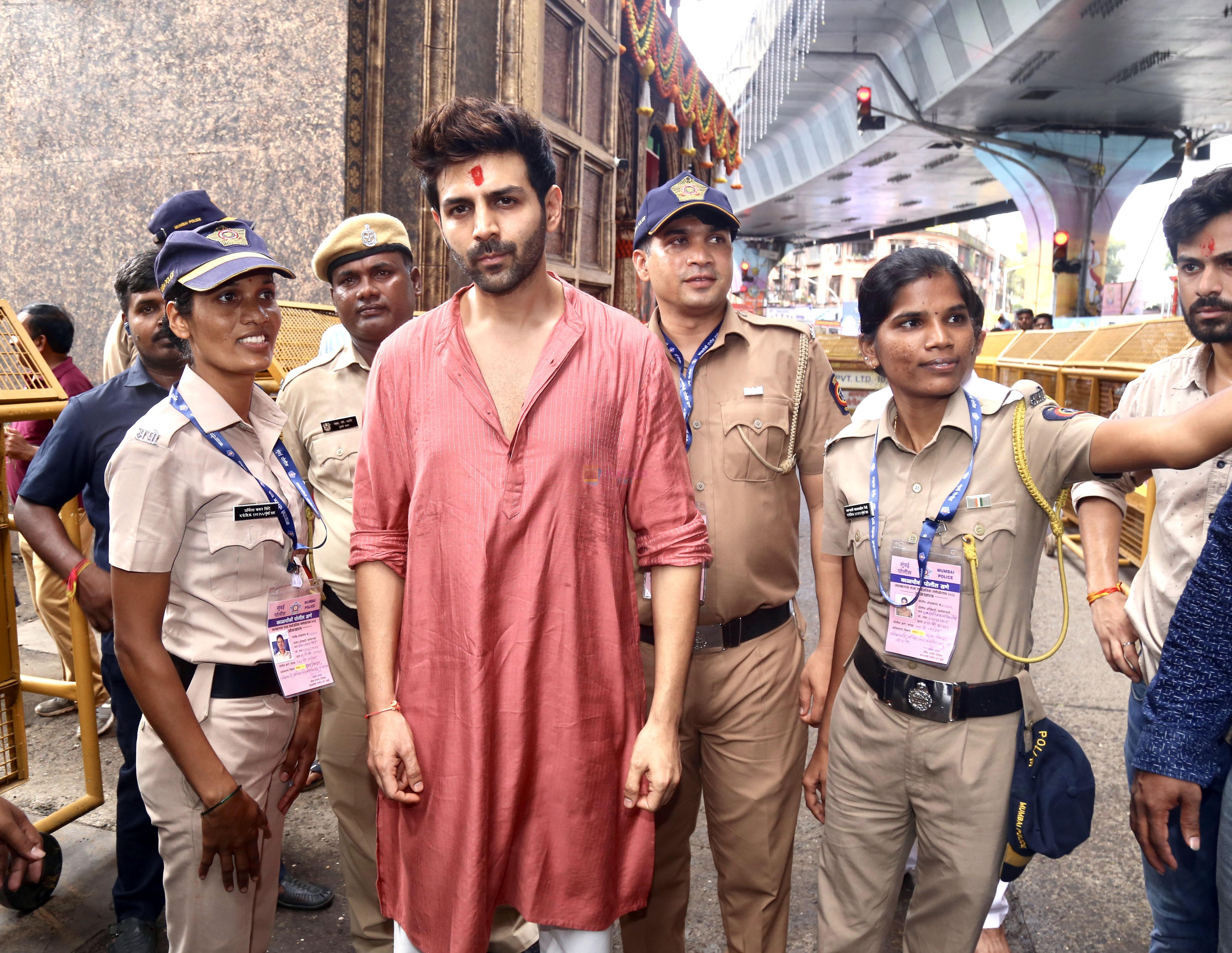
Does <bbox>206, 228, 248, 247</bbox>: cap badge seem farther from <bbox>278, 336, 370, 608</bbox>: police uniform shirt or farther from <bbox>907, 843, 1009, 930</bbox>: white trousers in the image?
<bbox>907, 843, 1009, 930</bbox>: white trousers

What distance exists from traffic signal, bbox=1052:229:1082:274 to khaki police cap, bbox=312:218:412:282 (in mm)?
24421

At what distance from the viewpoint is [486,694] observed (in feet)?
5.04

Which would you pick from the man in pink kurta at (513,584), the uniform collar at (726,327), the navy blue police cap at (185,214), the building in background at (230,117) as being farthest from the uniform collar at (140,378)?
the building in background at (230,117)

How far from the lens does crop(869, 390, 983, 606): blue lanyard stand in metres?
1.94

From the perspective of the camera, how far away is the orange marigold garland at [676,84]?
9.74 meters

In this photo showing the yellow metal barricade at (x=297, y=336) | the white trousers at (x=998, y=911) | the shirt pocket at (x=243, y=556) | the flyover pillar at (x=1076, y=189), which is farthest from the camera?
the flyover pillar at (x=1076, y=189)

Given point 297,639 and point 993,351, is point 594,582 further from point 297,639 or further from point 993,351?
point 993,351

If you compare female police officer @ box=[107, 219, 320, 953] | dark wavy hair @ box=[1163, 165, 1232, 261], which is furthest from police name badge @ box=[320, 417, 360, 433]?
dark wavy hair @ box=[1163, 165, 1232, 261]

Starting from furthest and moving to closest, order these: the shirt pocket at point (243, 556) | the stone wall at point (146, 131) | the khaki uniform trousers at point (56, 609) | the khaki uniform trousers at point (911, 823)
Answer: the stone wall at point (146, 131) < the khaki uniform trousers at point (56, 609) < the khaki uniform trousers at point (911, 823) < the shirt pocket at point (243, 556)

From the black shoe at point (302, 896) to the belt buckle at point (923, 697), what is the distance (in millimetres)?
1945

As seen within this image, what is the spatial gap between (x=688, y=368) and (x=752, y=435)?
27 centimetres

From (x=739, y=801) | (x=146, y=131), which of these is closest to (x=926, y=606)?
(x=739, y=801)

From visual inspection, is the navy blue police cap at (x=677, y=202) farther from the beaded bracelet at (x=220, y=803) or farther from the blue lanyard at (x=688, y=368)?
the beaded bracelet at (x=220, y=803)

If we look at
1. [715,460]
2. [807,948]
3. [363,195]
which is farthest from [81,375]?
[807,948]
